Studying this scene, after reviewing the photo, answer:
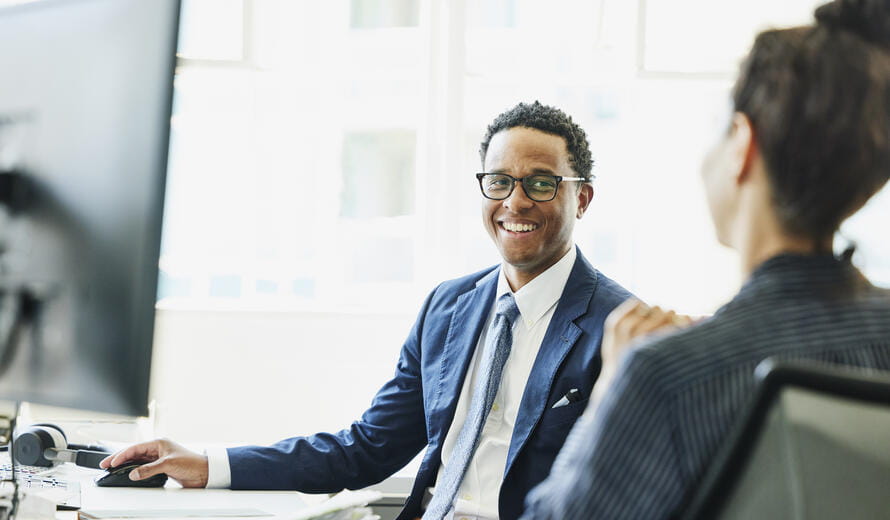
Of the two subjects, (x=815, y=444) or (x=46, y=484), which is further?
(x=46, y=484)

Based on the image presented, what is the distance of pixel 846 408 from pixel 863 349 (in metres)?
0.16

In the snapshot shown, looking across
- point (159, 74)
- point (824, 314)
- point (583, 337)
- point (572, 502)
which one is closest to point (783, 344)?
point (824, 314)

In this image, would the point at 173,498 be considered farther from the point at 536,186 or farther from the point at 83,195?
the point at 536,186

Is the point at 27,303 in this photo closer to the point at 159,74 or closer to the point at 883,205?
the point at 159,74

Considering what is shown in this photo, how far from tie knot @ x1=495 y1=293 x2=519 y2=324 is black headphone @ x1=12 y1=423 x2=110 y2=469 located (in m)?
0.82

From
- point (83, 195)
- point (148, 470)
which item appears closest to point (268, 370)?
point (148, 470)

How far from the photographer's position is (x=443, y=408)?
1782 mm

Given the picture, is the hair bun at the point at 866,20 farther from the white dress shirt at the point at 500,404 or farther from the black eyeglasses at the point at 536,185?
the black eyeglasses at the point at 536,185

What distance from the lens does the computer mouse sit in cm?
143

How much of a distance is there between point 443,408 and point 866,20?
3.89ft

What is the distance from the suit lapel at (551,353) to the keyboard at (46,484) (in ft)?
2.47

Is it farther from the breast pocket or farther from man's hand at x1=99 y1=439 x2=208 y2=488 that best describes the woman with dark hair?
man's hand at x1=99 y1=439 x2=208 y2=488

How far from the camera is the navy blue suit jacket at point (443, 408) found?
1621 mm

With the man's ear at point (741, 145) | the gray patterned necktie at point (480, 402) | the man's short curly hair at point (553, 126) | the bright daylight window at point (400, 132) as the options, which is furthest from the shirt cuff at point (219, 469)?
the bright daylight window at point (400, 132)
